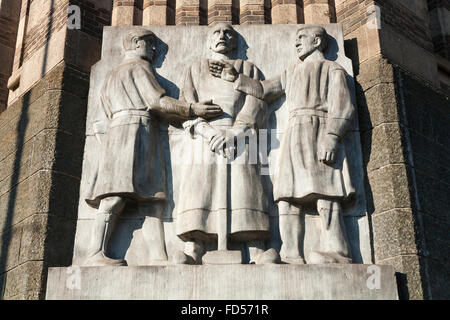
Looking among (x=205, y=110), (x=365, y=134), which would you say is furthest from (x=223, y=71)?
(x=365, y=134)

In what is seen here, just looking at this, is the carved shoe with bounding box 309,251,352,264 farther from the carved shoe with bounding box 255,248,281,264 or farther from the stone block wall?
the stone block wall

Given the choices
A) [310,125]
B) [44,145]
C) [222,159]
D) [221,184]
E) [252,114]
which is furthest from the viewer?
[44,145]

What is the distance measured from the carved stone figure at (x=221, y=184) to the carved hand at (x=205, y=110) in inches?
2.7

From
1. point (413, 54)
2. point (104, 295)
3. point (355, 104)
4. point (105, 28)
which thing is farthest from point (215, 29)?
point (104, 295)

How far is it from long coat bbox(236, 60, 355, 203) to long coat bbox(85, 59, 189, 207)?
1128mm

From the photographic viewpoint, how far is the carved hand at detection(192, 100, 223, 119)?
26.6ft

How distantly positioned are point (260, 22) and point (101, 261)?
433cm

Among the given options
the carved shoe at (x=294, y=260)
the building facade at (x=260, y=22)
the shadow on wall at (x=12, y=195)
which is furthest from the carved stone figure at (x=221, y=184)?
the shadow on wall at (x=12, y=195)

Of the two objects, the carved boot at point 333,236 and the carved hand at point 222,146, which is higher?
the carved hand at point 222,146

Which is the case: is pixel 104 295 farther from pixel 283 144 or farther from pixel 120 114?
pixel 283 144

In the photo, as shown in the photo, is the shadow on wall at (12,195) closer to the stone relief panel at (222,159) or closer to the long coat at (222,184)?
the stone relief panel at (222,159)

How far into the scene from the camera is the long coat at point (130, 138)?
7.82 meters

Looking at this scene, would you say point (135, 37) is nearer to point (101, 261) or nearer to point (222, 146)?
point (222, 146)

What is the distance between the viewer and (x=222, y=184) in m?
7.77
